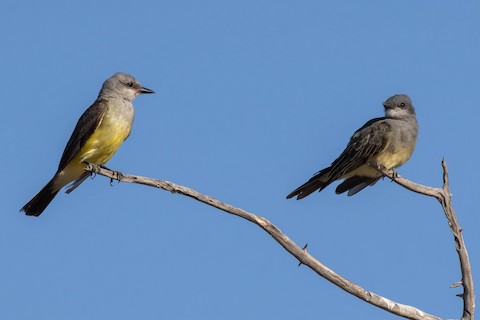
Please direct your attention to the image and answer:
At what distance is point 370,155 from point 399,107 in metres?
1.03

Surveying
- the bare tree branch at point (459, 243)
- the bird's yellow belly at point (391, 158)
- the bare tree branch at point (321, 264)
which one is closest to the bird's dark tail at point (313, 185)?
the bird's yellow belly at point (391, 158)

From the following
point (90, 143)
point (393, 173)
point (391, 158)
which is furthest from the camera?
point (391, 158)

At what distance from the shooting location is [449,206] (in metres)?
8.60

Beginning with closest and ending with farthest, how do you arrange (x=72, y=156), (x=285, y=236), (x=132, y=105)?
(x=285, y=236)
(x=72, y=156)
(x=132, y=105)

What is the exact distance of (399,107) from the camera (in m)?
11.6

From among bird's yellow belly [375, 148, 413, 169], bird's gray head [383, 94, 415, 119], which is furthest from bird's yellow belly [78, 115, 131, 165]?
bird's gray head [383, 94, 415, 119]

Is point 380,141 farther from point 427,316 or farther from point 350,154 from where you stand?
point 427,316

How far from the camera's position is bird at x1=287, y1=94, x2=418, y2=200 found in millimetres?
10750

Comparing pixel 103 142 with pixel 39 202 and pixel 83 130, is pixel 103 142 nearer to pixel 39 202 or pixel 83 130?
pixel 83 130

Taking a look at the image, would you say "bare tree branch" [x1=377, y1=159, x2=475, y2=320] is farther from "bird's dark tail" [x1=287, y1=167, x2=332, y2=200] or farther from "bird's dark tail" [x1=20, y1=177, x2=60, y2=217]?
"bird's dark tail" [x1=20, y1=177, x2=60, y2=217]

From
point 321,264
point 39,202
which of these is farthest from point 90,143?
point 321,264

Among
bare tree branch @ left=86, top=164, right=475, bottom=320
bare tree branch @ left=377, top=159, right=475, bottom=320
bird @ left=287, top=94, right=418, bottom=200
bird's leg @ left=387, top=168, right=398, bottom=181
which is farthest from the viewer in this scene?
bird @ left=287, top=94, right=418, bottom=200

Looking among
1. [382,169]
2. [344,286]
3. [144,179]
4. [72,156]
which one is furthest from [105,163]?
[344,286]

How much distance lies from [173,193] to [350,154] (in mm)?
3436
